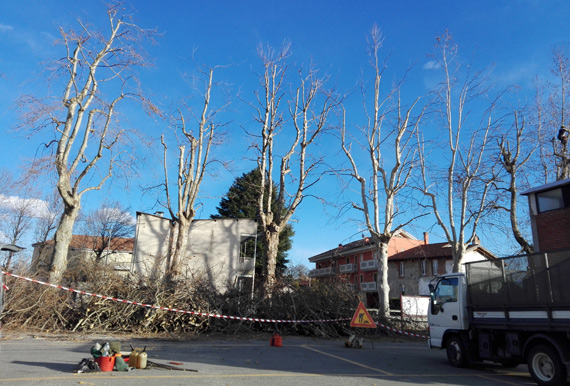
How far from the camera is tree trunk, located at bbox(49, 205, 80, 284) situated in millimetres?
16297

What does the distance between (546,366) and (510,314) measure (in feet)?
3.77

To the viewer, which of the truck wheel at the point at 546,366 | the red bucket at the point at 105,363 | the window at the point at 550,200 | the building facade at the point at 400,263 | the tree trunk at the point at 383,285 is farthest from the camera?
the building facade at the point at 400,263

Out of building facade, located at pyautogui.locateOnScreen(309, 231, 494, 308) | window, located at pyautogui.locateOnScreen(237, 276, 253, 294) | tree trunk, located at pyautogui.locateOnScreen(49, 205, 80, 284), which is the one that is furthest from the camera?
building facade, located at pyautogui.locateOnScreen(309, 231, 494, 308)

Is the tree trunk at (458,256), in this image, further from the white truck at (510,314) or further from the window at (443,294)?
the window at (443,294)

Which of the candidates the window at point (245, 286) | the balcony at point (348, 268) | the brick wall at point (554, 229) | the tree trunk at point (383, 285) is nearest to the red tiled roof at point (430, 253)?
the balcony at point (348, 268)

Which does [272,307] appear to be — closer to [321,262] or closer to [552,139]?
[552,139]

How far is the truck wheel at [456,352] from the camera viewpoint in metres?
10.2

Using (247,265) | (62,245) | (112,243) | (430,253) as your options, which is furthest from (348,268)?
(62,245)

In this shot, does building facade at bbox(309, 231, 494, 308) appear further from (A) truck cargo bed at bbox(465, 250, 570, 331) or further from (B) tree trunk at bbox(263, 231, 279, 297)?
(A) truck cargo bed at bbox(465, 250, 570, 331)

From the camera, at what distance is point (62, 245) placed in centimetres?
1670

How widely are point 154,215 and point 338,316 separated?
1432 centimetres

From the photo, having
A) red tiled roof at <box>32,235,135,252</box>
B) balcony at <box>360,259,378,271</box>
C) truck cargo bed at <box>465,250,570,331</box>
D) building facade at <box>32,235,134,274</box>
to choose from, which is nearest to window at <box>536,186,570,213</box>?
truck cargo bed at <box>465,250,570,331</box>

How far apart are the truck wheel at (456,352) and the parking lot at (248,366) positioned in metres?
0.25

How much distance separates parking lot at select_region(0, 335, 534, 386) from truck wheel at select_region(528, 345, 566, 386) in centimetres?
59
